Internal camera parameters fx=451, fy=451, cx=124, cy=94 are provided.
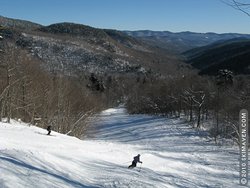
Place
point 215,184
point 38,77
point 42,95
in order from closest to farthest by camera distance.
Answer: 1. point 215,184
2. point 42,95
3. point 38,77

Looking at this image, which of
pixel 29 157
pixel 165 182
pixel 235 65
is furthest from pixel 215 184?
pixel 235 65

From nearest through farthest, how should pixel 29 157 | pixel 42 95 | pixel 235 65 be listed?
pixel 29 157, pixel 42 95, pixel 235 65

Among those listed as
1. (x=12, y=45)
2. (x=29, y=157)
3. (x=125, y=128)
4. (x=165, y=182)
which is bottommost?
(x=125, y=128)

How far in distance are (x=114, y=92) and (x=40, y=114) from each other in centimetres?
13101

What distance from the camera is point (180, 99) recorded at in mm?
84250

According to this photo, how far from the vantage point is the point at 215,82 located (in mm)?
86250

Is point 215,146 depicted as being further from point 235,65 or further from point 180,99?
point 235,65

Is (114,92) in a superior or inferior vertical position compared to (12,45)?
inferior

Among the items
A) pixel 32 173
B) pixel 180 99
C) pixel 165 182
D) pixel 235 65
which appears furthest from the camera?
pixel 235 65

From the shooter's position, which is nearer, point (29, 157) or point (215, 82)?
point (29, 157)

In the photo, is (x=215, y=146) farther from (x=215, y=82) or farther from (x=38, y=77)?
(x=215, y=82)

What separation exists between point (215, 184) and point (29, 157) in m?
9.27

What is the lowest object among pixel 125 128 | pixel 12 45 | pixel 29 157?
pixel 125 128

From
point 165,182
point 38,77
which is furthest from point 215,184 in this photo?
point 38,77
